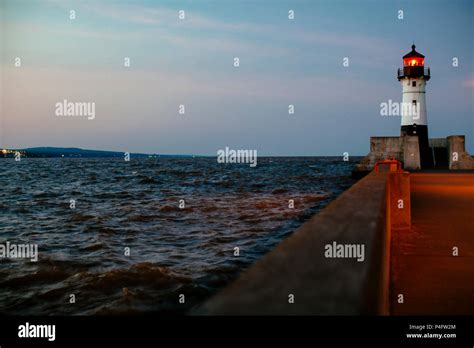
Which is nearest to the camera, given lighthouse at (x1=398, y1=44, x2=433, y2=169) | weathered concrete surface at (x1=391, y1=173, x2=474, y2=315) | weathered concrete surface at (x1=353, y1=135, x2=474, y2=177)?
weathered concrete surface at (x1=391, y1=173, x2=474, y2=315)

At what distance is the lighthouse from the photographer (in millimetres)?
37844

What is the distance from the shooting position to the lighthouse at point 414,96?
37844mm

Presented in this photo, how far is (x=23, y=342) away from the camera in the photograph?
12.2ft

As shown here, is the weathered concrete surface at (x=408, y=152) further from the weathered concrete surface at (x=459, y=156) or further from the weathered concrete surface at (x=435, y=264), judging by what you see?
the weathered concrete surface at (x=435, y=264)

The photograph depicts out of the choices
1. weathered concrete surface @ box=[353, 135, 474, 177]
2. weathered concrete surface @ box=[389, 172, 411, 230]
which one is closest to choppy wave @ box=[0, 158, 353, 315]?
weathered concrete surface @ box=[389, 172, 411, 230]

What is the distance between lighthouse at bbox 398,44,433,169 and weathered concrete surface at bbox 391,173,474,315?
99.8 feet

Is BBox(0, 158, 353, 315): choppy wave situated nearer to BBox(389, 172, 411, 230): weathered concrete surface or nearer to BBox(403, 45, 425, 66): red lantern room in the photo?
BBox(389, 172, 411, 230): weathered concrete surface

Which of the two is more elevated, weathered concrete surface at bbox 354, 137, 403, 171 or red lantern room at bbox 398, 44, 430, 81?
red lantern room at bbox 398, 44, 430, 81

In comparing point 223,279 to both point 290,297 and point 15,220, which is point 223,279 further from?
point 15,220

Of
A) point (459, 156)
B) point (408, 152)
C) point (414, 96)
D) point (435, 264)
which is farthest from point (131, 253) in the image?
point (414, 96)

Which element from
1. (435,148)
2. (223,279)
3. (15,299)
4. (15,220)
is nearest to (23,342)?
(15,299)

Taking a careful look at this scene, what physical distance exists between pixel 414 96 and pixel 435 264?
3702cm

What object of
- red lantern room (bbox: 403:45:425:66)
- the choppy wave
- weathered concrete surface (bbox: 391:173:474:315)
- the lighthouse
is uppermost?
red lantern room (bbox: 403:45:425:66)

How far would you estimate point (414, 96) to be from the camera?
127 feet
